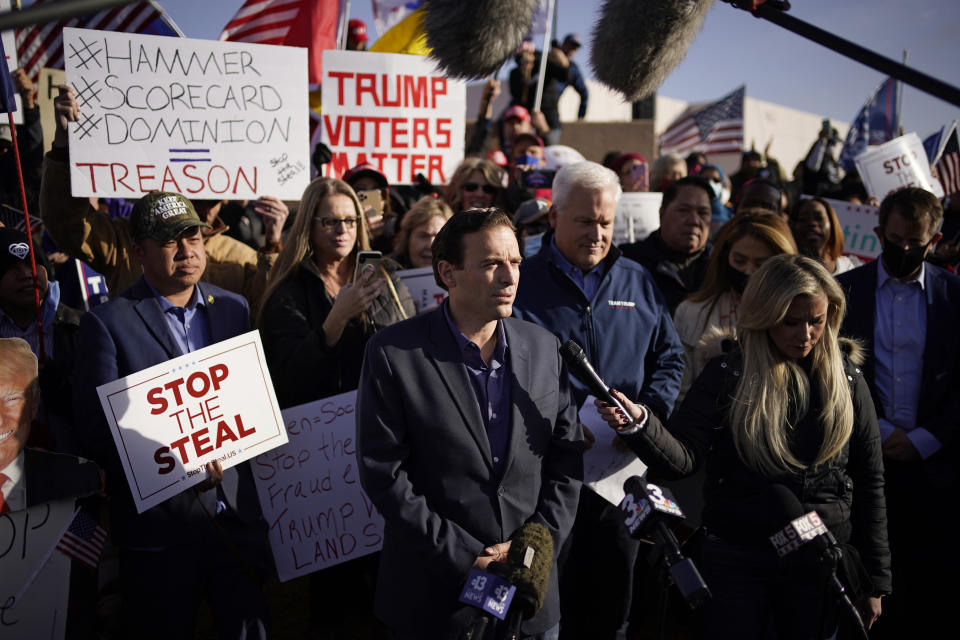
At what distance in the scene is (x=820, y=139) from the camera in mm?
9102

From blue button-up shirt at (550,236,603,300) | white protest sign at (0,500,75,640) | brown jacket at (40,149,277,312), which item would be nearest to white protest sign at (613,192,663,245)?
blue button-up shirt at (550,236,603,300)

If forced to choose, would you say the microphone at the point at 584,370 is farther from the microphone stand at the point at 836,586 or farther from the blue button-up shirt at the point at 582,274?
the blue button-up shirt at the point at 582,274

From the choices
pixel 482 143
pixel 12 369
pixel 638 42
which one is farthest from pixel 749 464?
pixel 482 143

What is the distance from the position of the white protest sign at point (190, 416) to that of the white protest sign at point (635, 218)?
9.95 feet

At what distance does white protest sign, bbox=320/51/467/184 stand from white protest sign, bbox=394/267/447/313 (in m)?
1.55

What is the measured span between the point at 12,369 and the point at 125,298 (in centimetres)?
49

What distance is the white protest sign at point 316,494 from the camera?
142 inches

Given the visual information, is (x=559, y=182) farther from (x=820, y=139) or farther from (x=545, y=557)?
(x=820, y=139)

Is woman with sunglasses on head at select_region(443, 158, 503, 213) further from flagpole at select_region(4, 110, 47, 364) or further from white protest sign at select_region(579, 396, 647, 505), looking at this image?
flagpole at select_region(4, 110, 47, 364)

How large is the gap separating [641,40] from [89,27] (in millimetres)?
5100

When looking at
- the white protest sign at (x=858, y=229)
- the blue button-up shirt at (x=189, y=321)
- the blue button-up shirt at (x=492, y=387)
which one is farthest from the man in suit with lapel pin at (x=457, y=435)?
the white protest sign at (x=858, y=229)

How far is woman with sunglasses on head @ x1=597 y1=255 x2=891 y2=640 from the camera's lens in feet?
9.89

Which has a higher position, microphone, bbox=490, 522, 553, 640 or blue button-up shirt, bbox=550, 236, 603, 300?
blue button-up shirt, bbox=550, 236, 603, 300

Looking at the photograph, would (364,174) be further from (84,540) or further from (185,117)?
(84,540)
